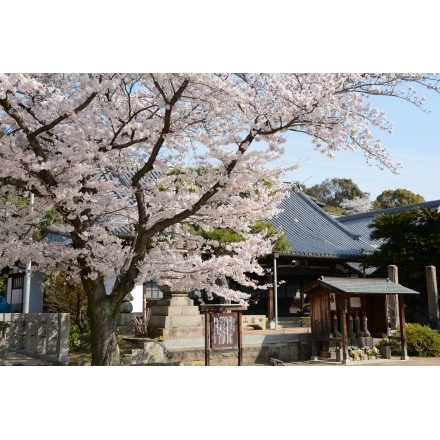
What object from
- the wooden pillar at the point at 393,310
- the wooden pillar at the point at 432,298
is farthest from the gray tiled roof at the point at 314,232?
the wooden pillar at the point at 432,298

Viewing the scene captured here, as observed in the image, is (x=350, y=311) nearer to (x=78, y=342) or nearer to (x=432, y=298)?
(x=432, y=298)

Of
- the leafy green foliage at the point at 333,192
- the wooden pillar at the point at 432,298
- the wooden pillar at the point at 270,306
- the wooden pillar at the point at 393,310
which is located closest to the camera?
the wooden pillar at the point at 393,310

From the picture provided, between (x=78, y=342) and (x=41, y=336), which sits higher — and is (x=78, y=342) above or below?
below

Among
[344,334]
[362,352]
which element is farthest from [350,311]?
[344,334]

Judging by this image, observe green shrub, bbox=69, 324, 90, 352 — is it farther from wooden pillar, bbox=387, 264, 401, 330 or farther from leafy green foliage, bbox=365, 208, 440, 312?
leafy green foliage, bbox=365, 208, 440, 312

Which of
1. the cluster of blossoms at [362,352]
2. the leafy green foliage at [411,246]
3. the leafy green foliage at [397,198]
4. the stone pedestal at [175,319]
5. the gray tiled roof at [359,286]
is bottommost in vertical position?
the cluster of blossoms at [362,352]

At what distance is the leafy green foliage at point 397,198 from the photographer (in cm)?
1048

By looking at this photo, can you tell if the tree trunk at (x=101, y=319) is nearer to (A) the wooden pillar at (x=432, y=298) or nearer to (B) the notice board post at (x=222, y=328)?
(B) the notice board post at (x=222, y=328)

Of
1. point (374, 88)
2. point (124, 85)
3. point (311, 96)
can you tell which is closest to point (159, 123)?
point (124, 85)

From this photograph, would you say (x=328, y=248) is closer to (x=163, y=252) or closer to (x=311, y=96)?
(x=163, y=252)

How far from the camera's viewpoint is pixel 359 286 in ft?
27.6

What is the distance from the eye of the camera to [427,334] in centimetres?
903

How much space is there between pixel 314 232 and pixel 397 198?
3429 millimetres

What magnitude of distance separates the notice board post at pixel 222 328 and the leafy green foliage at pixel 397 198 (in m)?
5.32
